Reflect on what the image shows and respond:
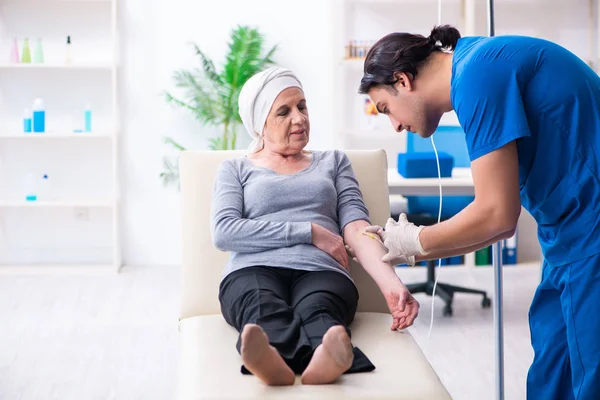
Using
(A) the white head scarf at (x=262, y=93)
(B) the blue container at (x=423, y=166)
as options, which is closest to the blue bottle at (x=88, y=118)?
(B) the blue container at (x=423, y=166)

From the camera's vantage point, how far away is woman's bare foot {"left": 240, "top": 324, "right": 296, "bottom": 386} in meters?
1.55

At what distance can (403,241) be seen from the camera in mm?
1749

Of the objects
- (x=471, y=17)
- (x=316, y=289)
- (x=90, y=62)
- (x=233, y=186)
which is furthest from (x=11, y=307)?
(x=471, y=17)

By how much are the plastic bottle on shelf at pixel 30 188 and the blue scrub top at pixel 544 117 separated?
3.37 metres

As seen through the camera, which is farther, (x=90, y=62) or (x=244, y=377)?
(x=90, y=62)

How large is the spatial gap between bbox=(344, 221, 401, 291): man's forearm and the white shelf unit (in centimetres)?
259

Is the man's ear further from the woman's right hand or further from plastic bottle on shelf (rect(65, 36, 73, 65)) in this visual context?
plastic bottle on shelf (rect(65, 36, 73, 65))

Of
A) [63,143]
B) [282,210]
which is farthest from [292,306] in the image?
[63,143]

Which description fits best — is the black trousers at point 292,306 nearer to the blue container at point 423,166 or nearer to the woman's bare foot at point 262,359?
the woman's bare foot at point 262,359

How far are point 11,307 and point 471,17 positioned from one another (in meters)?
2.83

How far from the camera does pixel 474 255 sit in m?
4.54

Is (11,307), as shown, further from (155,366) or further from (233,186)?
(233,186)

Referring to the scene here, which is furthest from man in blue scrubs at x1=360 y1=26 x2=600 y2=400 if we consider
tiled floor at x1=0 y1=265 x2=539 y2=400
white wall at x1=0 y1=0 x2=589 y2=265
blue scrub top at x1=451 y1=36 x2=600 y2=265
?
white wall at x1=0 y1=0 x2=589 y2=265

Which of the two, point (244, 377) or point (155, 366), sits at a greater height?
point (244, 377)
